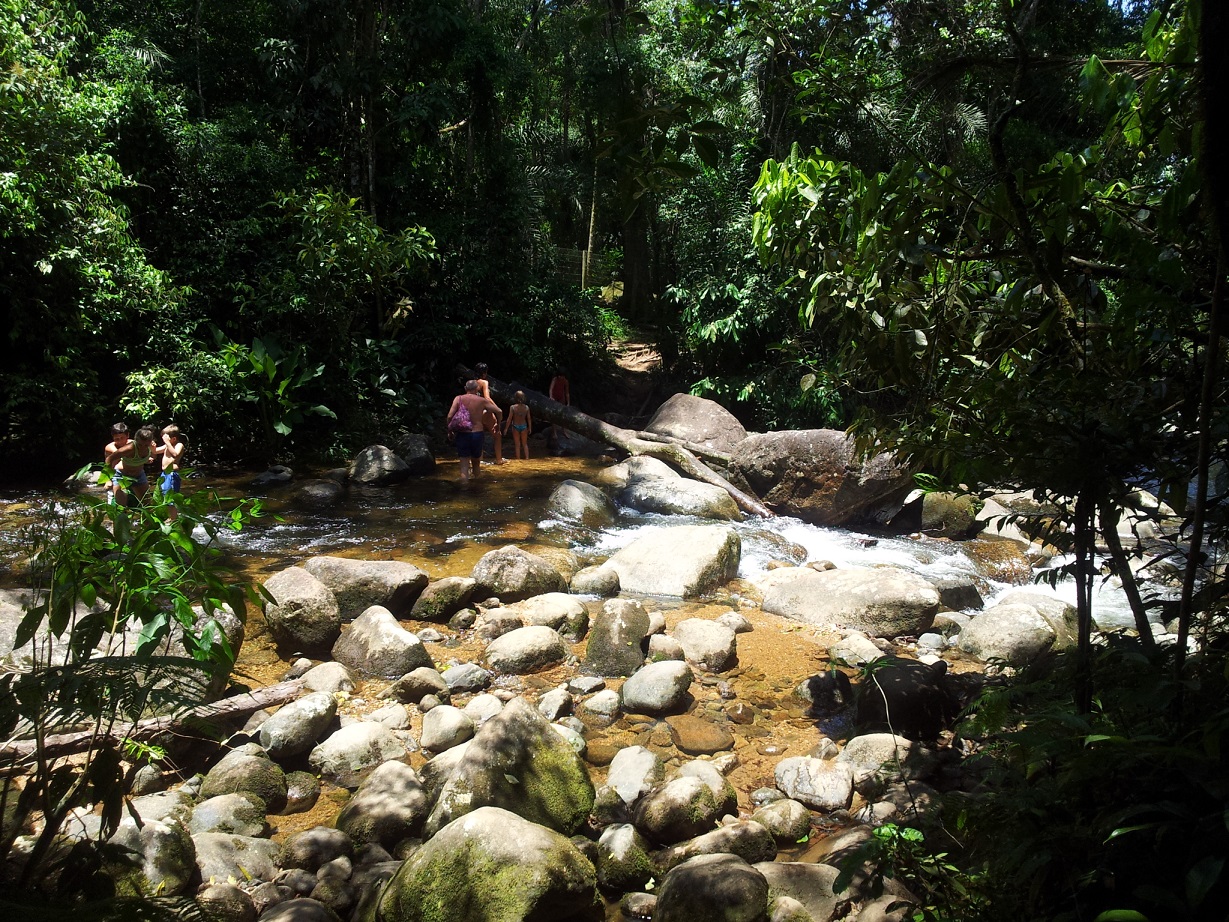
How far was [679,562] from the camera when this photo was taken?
836cm

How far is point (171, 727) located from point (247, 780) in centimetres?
47

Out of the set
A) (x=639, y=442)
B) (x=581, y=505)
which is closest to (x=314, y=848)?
(x=581, y=505)

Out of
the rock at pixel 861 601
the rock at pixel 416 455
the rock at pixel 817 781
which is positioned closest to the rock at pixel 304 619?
the rock at pixel 817 781

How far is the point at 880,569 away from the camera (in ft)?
25.9

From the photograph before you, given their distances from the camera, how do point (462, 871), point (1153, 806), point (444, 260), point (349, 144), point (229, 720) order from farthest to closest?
point (444, 260)
point (349, 144)
point (229, 720)
point (462, 871)
point (1153, 806)

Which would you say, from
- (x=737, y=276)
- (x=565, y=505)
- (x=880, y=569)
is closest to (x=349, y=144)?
(x=737, y=276)

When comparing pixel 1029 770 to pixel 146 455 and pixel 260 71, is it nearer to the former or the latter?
pixel 146 455

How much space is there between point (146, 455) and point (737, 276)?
473 inches

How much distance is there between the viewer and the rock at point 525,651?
6.20 m

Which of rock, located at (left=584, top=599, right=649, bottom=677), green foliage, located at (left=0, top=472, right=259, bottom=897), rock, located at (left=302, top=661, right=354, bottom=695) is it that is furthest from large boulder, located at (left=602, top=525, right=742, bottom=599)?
green foliage, located at (left=0, top=472, right=259, bottom=897)

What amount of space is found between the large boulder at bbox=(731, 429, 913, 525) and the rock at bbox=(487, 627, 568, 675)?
5.68 metres

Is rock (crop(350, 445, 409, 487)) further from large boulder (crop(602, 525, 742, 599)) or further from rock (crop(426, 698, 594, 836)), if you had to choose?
rock (crop(426, 698, 594, 836))

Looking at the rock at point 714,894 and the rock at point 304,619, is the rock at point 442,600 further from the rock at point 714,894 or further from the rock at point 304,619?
the rock at point 714,894

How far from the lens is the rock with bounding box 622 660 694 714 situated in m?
5.64
